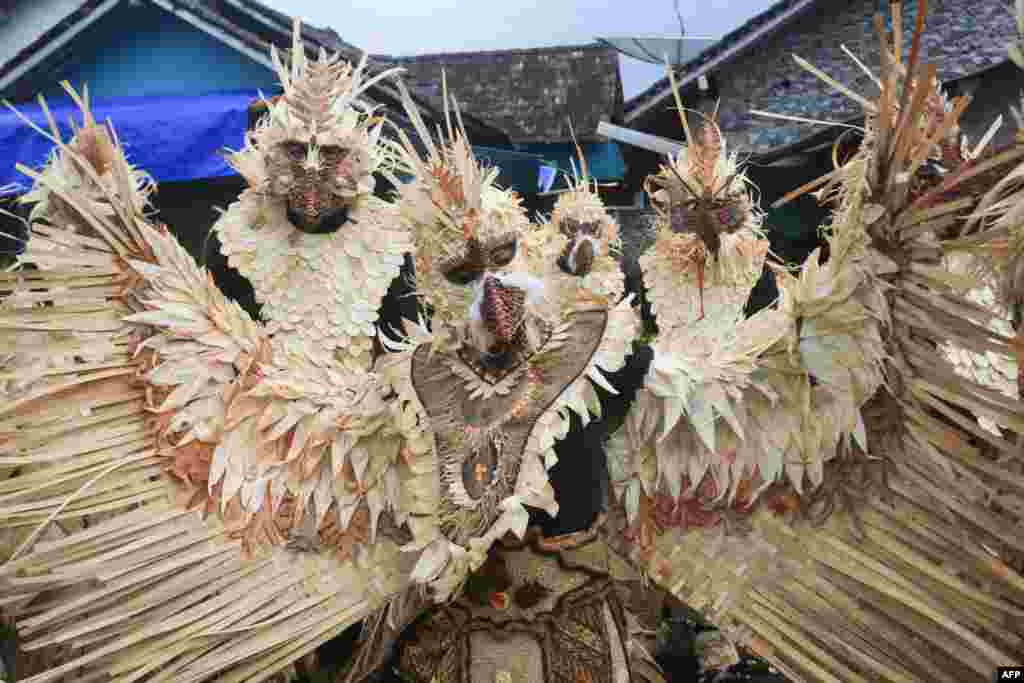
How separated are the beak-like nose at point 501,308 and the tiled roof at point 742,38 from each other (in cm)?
880

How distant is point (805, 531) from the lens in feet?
6.48

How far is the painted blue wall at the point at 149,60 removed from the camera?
8328 millimetres

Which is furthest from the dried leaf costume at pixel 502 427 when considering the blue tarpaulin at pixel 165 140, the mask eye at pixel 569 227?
the blue tarpaulin at pixel 165 140

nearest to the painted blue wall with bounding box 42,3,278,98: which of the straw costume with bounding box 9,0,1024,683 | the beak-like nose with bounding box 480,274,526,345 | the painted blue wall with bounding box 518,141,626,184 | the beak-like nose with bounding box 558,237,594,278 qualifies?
the painted blue wall with bounding box 518,141,626,184

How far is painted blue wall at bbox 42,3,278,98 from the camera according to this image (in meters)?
8.33

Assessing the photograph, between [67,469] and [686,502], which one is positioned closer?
[67,469]

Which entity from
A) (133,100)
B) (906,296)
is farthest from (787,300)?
(133,100)

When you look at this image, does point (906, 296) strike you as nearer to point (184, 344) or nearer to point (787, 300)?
point (787, 300)

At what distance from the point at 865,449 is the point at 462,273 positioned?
0.86 meters

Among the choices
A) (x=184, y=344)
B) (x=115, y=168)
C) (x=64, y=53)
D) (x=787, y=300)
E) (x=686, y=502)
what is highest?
(x=115, y=168)

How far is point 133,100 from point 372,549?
19.1 feet

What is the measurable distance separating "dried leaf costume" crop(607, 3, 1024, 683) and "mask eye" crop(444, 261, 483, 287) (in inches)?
16.6

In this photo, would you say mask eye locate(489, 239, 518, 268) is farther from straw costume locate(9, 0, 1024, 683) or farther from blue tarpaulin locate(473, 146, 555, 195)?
blue tarpaulin locate(473, 146, 555, 195)

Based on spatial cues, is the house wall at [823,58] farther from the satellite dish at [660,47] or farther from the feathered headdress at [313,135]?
the feathered headdress at [313,135]
